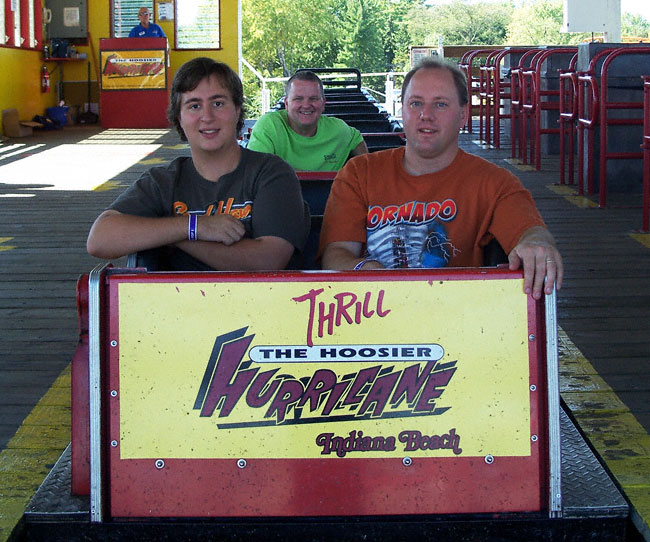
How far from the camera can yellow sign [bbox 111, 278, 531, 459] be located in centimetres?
184

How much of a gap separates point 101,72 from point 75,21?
1.86 m

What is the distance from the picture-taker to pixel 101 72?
46.3 feet

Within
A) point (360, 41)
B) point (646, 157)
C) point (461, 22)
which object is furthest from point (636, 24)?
point (646, 157)

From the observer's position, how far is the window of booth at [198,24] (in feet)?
51.2

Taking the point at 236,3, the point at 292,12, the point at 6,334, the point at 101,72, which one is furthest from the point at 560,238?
the point at 292,12

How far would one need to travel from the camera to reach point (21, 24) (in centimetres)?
1366

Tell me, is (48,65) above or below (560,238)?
above

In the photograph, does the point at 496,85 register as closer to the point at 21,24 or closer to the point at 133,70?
the point at 133,70

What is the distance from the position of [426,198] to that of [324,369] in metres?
0.65

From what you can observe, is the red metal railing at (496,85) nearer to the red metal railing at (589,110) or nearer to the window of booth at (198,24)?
the red metal railing at (589,110)

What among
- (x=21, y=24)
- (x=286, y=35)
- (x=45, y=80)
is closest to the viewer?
(x=21, y=24)

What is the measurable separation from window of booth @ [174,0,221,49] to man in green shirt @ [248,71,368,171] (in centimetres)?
1177

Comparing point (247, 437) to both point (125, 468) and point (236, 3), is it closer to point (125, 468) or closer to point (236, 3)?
point (125, 468)

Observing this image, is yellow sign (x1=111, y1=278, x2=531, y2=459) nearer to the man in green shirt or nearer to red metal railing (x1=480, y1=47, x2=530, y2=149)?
the man in green shirt
